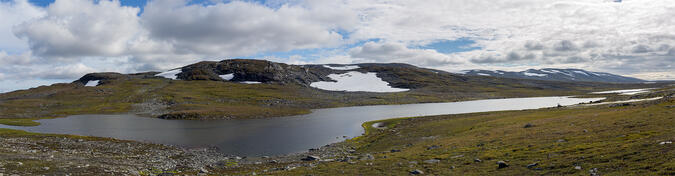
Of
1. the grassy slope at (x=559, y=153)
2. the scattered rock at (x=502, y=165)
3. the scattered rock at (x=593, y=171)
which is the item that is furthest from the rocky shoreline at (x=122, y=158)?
the scattered rock at (x=593, y=171)

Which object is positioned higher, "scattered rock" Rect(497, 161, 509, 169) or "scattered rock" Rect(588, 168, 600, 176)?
"scattered rock" Rect(588, 168, 600, 176)

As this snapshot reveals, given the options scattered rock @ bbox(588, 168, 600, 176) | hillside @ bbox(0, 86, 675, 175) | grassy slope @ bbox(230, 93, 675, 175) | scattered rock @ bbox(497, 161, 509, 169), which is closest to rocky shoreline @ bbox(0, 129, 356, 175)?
hillside @ bbox(0, 86, 675, 175)

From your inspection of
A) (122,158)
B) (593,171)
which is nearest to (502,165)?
(593,171)

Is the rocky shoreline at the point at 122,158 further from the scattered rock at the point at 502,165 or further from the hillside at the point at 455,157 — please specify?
the scattered rock at the point at 502,165

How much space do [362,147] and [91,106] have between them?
12986cm

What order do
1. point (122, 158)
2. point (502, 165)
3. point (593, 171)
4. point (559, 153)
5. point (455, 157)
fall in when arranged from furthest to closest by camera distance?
point (122, 158)
point (455, 157)
point (559, 153)
point (502, 165)
point (593, 171)

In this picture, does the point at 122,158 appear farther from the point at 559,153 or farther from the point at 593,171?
the point at 593,171

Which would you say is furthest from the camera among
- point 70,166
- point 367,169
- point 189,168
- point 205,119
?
point 205,119

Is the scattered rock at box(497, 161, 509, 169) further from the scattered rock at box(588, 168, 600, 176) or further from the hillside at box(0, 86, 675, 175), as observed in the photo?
the scattered rock at box(588, 168, 600, 176)

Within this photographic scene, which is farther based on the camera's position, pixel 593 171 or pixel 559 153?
pixel 559 153

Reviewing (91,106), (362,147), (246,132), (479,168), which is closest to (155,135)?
(246,132)

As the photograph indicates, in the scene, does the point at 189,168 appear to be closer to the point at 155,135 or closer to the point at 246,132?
the point at 246,132

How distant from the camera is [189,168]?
1300 inches

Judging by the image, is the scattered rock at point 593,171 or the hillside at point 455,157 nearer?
the scattered rock at point 593,171
